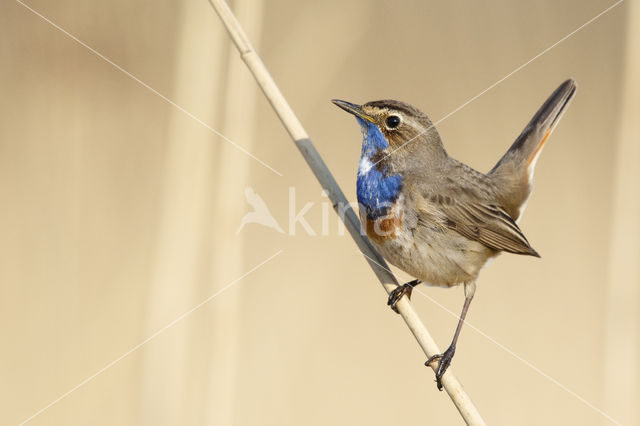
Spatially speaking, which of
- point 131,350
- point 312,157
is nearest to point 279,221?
point 131,350

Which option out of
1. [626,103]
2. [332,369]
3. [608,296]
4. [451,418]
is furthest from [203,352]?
[626,103]

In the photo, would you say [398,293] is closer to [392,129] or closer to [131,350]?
[392,129]

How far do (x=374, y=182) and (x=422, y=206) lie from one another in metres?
0.23

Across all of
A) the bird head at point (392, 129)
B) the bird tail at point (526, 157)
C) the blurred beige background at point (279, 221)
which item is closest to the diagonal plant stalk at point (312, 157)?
the bird head at point (392, 129)

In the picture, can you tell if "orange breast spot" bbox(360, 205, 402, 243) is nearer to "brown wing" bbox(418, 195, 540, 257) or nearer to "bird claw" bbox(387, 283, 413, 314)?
"brown wing" bbox(418, 195, 540, 257)

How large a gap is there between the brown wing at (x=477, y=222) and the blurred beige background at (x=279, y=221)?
2.18ft

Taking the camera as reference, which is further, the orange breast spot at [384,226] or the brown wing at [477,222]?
the brown wing at [477,222]

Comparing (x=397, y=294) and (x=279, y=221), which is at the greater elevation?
(x=279, y=221)

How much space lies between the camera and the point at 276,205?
430 cm

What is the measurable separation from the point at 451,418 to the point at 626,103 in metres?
1.93

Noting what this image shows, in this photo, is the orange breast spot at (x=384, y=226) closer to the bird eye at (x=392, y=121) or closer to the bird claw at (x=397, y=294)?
the bird claw at (x=397, y=294)

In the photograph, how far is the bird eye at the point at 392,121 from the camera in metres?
2.93

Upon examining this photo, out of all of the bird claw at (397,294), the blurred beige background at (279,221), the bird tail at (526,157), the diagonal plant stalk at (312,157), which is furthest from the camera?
the bird tail at (526,157)

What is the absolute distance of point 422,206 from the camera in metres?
2.89
